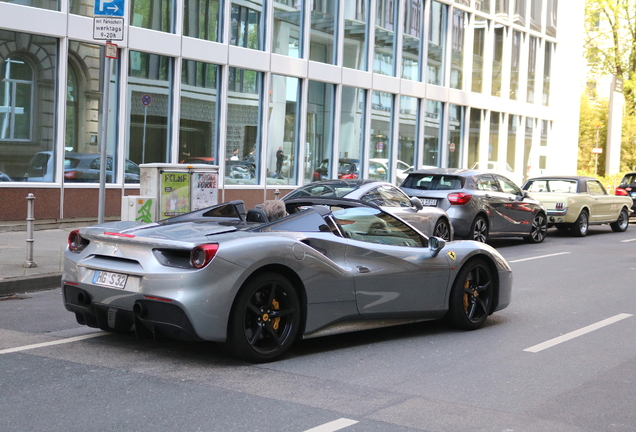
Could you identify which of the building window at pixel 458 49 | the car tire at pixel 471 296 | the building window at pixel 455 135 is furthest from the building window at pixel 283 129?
the car tire at pixel 471 296

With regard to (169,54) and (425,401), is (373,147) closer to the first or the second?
(169,54)

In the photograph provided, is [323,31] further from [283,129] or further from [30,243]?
[30,243]

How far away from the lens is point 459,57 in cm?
3155

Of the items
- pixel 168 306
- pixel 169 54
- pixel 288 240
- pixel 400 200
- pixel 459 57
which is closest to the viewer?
pixel 168 306

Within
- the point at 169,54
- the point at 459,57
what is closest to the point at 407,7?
the point at 459,57

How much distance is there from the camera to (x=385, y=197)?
14133mm

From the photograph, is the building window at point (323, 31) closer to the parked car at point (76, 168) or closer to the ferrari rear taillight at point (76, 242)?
the parked car at point (76, 168)

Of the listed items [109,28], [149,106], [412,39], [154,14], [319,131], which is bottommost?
[319,131]

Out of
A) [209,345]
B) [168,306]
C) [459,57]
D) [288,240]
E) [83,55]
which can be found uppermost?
[459,57]

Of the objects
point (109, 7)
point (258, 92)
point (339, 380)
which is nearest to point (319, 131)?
point (258, 92)

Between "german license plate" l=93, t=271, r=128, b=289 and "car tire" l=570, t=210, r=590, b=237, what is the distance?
16.3 metres

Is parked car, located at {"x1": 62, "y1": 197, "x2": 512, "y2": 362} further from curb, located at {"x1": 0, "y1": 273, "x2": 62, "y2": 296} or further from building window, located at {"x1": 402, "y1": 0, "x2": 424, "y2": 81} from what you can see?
building window, located at {"x1": 402, "y1": 0, "x2": 424, "y2": 81}

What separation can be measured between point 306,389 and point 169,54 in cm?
1539

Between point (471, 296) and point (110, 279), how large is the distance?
139 inches
